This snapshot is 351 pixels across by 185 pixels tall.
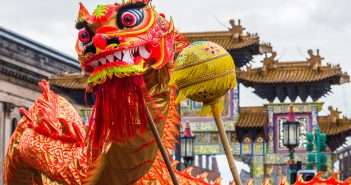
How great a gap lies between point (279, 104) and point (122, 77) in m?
30.8

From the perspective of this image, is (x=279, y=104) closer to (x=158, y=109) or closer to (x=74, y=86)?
(x=74, y=86)

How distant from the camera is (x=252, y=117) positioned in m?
37.2

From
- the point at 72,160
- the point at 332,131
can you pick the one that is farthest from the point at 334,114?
the point at 72,160

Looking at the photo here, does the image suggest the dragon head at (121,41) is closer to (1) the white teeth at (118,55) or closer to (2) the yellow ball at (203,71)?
(1) the white teeth at (118,55)

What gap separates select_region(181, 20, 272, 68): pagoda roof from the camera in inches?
1479

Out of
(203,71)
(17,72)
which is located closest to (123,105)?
(203,71)

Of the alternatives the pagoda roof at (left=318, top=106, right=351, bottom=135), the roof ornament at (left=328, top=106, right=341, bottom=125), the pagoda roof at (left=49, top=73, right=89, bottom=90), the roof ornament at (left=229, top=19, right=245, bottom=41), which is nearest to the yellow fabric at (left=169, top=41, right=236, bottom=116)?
the pagoda roof at (left=318, top=106, right=351, bottom=135)

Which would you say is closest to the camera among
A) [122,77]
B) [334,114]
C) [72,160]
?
[122,77]

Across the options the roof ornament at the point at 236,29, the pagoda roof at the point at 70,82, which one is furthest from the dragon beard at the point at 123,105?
the roof ornament at the point at 236,29

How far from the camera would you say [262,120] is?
37.2 metres

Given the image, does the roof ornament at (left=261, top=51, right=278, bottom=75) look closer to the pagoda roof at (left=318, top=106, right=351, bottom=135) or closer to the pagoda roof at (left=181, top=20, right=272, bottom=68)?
the pagoda roof at (left=181, top=20, right=272, bottom=68)

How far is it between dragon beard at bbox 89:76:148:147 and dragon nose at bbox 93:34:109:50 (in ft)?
0.63

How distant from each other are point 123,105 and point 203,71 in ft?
2.02

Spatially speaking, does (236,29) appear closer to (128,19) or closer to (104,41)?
(128,19)
